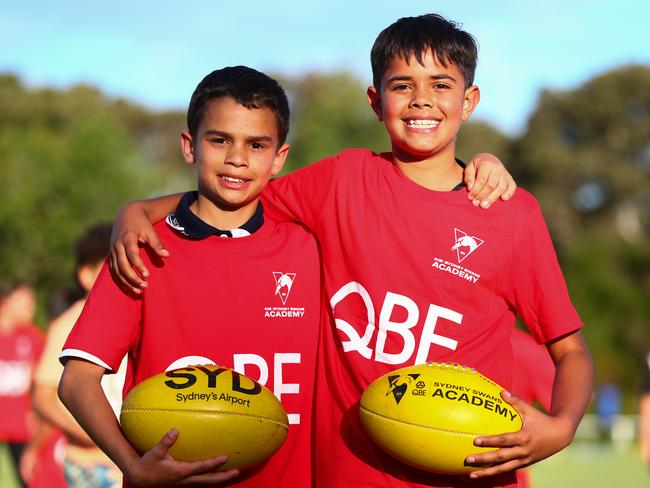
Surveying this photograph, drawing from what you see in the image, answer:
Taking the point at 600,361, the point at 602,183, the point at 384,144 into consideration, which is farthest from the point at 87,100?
the point at 600,361

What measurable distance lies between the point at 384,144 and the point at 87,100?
56.2 feet

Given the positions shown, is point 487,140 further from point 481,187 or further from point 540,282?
point 540,282

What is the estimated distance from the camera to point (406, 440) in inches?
135

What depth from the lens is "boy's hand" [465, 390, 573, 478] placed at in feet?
11.0

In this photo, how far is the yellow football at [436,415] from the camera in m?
3.38

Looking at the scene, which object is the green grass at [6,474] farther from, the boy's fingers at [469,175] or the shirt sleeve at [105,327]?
the boy's fingers at [469,175]

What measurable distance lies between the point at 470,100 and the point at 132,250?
1.36 meters

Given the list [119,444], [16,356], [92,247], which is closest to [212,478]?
[119,444]

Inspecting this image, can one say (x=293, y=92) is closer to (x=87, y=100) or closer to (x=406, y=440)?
(x=87, y=100)

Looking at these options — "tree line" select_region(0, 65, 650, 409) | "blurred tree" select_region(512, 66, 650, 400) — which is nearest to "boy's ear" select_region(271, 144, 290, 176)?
"tree line" select_region(0, 65, 650, 409)

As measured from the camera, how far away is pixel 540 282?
3695mm

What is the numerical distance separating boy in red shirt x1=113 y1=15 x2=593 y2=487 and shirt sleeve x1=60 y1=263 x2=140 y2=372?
12 cm

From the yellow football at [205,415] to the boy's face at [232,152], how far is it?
0.69 m

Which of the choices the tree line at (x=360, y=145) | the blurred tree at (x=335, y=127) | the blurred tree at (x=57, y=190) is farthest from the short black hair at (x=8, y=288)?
the blurred tree at (x=335, y=127)
